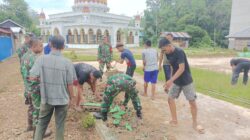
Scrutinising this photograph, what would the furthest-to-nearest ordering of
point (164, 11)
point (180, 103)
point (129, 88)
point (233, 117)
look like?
point (164, 11) < point (180, 103) < point (233, 117) < point (129, 88)

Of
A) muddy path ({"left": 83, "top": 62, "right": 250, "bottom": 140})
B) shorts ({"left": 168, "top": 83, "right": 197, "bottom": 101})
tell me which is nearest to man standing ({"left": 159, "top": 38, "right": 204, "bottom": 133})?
shorts ({"left": 168, "top": 83, "right": 197, "bottom": 101})

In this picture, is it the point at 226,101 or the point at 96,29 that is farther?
the point at 96,29

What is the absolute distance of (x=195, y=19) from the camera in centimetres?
4522

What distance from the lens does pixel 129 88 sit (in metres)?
3.71

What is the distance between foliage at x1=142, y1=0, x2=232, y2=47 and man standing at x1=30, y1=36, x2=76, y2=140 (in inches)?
1652

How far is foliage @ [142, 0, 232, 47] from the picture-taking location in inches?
1764

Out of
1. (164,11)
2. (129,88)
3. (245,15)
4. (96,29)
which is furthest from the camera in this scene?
(164,11)

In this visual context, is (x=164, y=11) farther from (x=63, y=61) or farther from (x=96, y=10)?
(x=63, y=61)

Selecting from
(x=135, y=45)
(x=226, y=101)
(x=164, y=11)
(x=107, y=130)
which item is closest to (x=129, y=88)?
(x=107, y=130)

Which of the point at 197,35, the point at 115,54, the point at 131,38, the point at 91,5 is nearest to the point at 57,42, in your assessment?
the point at 115,54

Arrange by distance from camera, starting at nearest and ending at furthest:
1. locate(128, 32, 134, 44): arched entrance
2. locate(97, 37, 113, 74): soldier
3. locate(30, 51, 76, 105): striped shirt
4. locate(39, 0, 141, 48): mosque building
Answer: locate(30, 51, 76, 105): striped shirt
locate(97, 37, 113, 74): soldier
locate(39, 0, 141, 48): mosque building
locate(128, 32, 134, 44): arched entrance

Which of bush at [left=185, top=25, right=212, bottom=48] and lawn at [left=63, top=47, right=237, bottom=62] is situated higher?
bush at [left=185, top=25, right=212, bottom=48]

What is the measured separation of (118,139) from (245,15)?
46.3 metres

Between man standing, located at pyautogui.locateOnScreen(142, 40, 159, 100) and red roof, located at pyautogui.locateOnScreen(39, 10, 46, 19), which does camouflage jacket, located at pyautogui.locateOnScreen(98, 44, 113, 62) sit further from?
red roof, located at pyautogui.locateOnScreen(39, 10, 46, 19)
